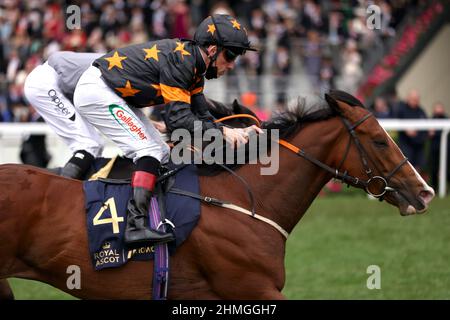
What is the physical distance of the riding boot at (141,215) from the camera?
4.78 m

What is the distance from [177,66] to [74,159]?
129 cm

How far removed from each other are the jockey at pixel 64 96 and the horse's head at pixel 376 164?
1986 millimetres

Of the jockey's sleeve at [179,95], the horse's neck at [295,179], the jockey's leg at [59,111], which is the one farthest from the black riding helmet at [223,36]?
the jockey's leg at [59,111]

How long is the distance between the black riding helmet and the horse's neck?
0.71 meters

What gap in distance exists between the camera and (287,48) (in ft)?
56.9

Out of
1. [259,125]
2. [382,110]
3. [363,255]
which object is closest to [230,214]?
[259,125]

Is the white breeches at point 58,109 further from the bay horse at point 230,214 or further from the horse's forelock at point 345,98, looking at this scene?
the horse's forelock at point 345,98

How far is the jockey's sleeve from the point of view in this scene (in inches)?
194

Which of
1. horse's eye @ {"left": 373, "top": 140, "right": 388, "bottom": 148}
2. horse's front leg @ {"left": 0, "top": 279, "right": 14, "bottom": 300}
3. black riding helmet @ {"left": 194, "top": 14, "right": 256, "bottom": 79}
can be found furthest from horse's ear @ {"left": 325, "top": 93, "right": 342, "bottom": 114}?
horse's front leg @ {"left": 0, "top": 279, "right": 14, "bottom": 300}

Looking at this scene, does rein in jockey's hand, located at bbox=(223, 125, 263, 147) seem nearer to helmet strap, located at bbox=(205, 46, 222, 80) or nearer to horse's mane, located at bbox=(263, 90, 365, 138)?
horse's mane, located at bbox=(263, 90, 365, 138)

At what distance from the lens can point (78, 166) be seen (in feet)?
18.9

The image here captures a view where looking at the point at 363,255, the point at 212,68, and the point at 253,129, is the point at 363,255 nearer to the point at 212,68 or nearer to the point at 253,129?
the point at 253,129

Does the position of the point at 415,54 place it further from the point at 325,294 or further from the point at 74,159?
the point at 74,159

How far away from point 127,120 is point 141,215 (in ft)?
2.35
